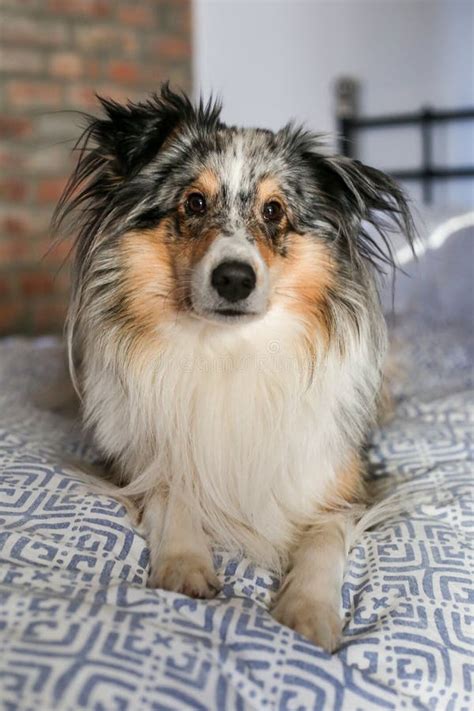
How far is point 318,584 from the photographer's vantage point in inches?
51.8

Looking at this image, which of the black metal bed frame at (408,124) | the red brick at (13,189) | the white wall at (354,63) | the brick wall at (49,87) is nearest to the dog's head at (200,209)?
the brick wall at (49,87)

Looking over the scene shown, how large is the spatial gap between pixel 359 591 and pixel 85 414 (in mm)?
779

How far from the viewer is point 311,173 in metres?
1.72

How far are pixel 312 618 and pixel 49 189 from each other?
369 cm

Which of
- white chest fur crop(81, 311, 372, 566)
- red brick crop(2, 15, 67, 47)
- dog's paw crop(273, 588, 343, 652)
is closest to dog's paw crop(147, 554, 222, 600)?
dog's paw crop(273, 588, 343, 652)

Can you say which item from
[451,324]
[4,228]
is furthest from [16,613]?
[4,228]

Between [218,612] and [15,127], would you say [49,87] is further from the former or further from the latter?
[218,612]

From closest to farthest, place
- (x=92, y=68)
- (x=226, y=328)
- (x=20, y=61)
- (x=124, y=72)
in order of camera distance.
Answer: (x=226, y=328), (x=20, y=61), (x=92, y=68), (x=124, y=72)

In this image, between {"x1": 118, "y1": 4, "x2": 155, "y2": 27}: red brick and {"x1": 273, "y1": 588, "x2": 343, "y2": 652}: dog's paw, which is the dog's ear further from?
{"x1": 118, "y1": 4, "x2": 155, "y2": 27}: red brick

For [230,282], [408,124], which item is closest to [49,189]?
[408,124]

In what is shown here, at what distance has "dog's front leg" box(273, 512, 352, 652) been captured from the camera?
1.19 metres

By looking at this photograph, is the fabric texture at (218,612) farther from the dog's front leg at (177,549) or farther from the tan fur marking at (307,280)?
the tan fur marking at (307,280)

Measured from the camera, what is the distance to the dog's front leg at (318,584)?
119cm

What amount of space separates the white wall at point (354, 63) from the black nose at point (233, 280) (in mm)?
3547
